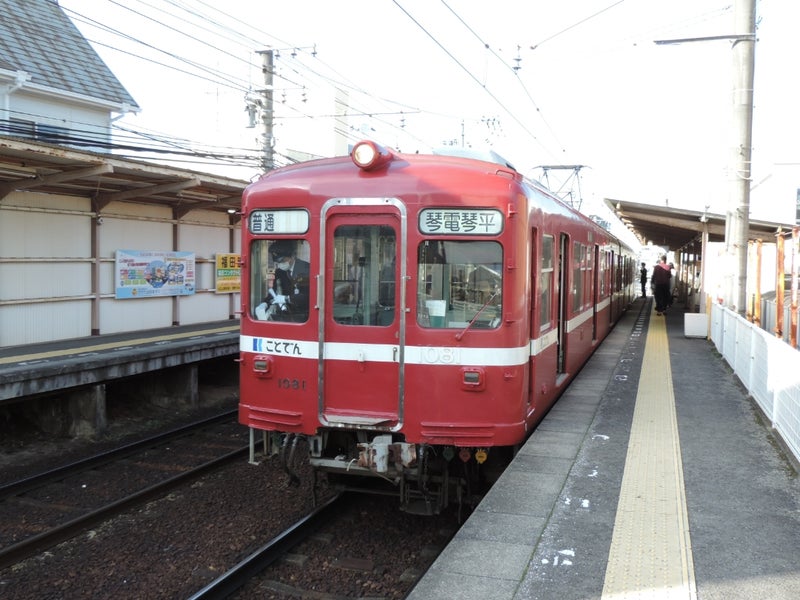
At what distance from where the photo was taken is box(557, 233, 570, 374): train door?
24.4 feet

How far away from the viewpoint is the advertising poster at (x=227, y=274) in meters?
14.8

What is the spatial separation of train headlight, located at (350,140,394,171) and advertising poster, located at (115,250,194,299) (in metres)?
8.31

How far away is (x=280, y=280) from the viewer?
5535 millimetres

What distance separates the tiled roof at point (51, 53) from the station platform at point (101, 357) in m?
7.93

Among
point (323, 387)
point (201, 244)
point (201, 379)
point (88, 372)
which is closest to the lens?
point (323, 387)

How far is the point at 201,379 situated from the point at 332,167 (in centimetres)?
893

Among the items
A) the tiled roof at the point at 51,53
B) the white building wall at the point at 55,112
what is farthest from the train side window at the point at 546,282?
the tiled roof at the point at 51,53

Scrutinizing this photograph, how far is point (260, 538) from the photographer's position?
5.82 m

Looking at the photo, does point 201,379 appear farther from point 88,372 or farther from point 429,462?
point 429,462

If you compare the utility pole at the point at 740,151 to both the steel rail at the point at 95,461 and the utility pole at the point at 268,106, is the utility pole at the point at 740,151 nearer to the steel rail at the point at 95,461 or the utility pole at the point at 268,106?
the steel rail at the point at 95,461

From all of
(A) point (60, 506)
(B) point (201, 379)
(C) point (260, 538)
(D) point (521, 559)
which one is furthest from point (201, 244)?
(D) point (521, 559)

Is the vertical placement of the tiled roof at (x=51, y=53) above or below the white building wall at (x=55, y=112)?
above

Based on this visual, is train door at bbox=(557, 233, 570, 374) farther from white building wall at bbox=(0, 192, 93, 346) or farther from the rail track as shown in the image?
white building wall at bbox=(0, 192, 93, 346)

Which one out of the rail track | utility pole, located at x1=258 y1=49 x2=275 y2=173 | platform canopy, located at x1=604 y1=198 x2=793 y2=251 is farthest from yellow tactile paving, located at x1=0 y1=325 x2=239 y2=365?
platform canopy, located at x1=604 y1=198 x2=793 y2=251
